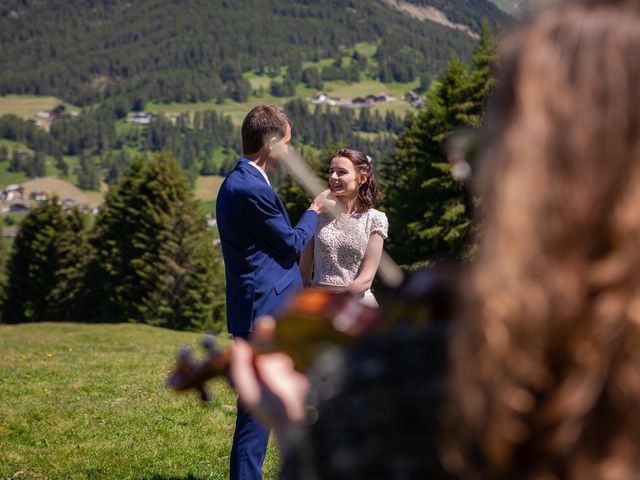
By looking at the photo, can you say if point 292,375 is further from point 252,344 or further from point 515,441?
point 515,441

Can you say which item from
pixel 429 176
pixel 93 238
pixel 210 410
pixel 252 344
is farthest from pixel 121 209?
pixel 252 344

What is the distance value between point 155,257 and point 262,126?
56.5 m

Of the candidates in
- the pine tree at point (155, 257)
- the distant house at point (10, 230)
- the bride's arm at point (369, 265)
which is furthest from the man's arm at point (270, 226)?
the distant house at point (10, 230)

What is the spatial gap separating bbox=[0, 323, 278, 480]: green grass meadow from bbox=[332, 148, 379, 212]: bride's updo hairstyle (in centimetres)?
273

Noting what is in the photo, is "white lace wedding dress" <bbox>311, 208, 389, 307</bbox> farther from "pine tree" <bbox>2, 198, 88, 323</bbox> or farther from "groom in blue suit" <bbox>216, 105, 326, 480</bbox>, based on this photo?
"pine tree" <bbox>2, 198, 88, 323</bbox>

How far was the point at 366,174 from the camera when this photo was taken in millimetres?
7031

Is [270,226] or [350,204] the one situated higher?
[270,226]

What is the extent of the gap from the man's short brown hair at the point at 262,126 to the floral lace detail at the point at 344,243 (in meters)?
Answer: 1.31

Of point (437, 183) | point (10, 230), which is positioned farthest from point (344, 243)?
point (10, 230)

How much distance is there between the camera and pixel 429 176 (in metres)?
42.2

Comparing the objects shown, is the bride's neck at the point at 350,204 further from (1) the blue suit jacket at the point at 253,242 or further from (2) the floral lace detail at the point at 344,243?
(1) the blue suit jacket at the point at 253,242

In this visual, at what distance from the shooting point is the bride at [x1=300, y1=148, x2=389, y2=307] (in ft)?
22.7

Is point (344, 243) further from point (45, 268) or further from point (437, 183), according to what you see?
point (45, 268)

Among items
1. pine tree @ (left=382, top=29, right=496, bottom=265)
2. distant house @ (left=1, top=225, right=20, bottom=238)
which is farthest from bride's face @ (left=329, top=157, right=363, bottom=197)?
distant house @ (left=1, top=225, right=20, bottom=238)
